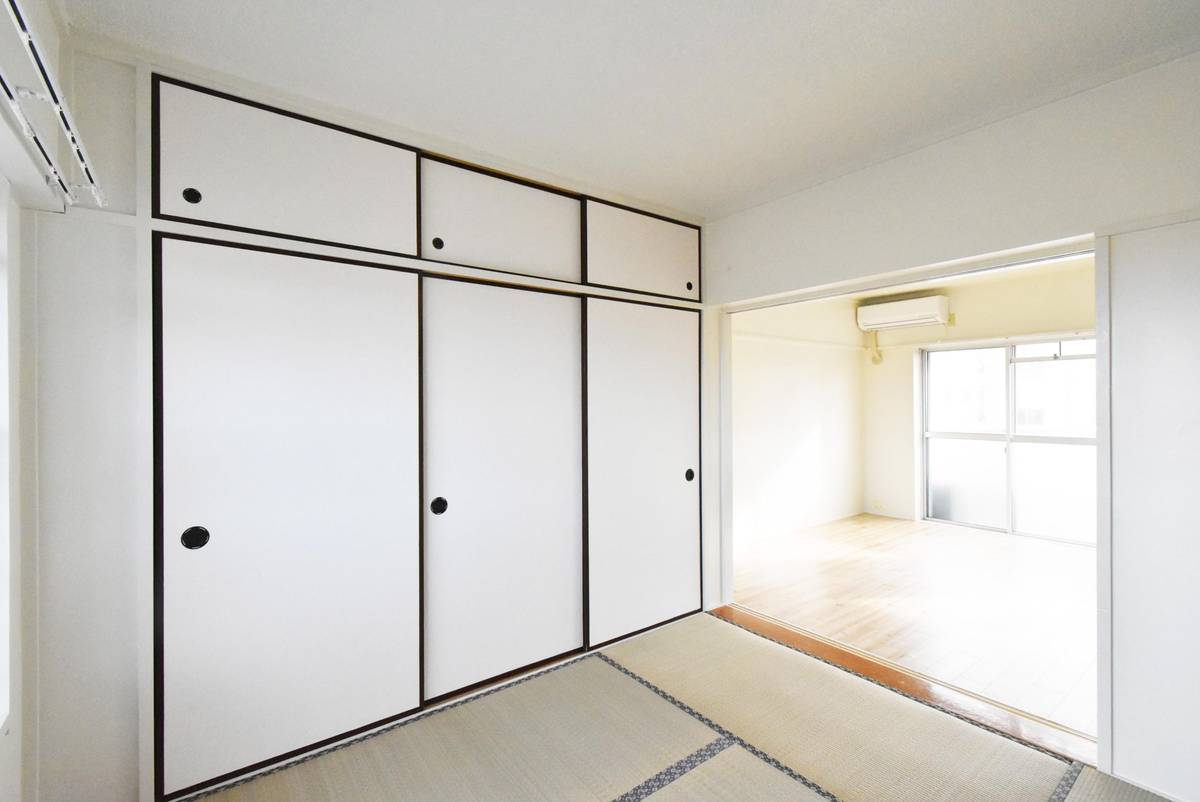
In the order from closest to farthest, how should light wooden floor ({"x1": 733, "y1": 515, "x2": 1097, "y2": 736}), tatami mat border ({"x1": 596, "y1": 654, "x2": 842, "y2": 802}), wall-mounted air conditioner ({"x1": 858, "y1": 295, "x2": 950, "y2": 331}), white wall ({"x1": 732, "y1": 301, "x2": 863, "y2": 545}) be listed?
1. tatami mat border ({"x1": 596, "y1": 654, "x2": 842, "y2": 802})
2. light wooden floor ({"x1": 733, "y1": 515, "x2": 1097, "y2": 736})
3. white wall ({"x1": 732, "y1": 301, "x2": 863, "y2": 545})
4. wall-mounted air conditioner ({"x1": 858, "y1": 295, "x2": 950, "y2": 331})

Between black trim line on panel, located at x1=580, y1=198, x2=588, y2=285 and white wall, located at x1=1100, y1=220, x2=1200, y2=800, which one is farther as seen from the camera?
black trim line on panel, located at x1=580, y1=198, x2=588, y2=285

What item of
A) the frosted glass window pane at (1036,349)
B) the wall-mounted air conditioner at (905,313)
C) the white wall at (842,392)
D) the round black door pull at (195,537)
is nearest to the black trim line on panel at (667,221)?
the white wall at (842,392)

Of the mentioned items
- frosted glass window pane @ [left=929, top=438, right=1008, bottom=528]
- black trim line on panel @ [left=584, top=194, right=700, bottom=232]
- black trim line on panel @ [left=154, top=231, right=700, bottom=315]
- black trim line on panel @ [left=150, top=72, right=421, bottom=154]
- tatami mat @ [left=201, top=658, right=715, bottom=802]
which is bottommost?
tatami mat @ [left=201, top=658, right=715, bottom=802]

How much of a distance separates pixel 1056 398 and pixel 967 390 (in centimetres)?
78

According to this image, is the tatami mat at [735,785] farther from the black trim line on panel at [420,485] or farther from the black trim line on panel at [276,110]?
the black trim line on panel at [276,110]

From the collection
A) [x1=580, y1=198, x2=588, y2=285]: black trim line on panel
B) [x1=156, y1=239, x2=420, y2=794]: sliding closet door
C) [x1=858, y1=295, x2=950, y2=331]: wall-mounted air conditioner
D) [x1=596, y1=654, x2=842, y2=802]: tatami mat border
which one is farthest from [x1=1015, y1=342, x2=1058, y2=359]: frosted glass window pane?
[x1=156, y1=239, x2=420, y2=794]: sliding closet door

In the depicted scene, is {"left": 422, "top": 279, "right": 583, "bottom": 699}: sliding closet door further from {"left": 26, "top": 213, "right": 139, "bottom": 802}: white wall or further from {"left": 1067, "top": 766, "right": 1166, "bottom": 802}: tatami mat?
{"left": 1067, "top": 766, "right": 1166, "bottom": 802}: tatami mat

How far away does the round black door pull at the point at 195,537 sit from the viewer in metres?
1.90

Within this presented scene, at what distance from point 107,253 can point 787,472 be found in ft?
18.0

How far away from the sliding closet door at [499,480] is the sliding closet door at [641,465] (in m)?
0.12

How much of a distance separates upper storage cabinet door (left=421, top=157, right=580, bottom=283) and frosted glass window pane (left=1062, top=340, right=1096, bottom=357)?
5.11 meters

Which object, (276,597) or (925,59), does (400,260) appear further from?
(925,59)

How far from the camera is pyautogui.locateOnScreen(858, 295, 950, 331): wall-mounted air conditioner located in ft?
18.2

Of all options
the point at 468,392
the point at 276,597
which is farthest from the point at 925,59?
the point at 276,597
